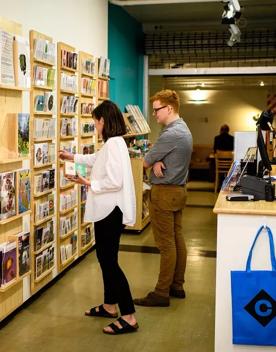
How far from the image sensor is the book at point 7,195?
3463mm

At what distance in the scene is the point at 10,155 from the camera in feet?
11.7

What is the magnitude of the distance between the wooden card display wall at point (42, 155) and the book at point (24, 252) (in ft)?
0.63

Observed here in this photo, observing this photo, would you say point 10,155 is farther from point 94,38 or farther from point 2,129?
point 94,38

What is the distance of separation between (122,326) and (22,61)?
1949 mm

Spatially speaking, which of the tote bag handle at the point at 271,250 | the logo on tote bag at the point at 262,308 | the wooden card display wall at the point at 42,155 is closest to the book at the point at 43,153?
Answer: the wooden card display wall at the point at 42,155

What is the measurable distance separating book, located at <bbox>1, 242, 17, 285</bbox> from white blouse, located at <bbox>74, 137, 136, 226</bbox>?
59cm

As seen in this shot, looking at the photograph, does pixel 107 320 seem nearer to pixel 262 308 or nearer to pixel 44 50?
pixel 262 308

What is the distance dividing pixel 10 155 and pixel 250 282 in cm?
181

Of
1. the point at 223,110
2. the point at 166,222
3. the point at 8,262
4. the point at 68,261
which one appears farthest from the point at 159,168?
the point at 223,110

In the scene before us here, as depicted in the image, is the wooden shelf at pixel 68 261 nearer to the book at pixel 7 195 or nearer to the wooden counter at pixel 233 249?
the book at pixel 7 195

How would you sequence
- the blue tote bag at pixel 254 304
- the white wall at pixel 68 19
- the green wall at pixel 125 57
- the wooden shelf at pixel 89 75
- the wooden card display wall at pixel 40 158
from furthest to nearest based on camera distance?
the green wall at pixel 125 57 → the wooden shelf at pixel 89 75 → the white wall at pixel 68 19 → the wooden card display wall at pixel 40 158 → the blue tote bag at pixel 254 304

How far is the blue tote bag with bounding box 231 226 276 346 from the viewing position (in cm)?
279

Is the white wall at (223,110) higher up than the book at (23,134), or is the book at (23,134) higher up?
the white wall at (223,110)

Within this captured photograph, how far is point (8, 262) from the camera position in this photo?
3592mm
